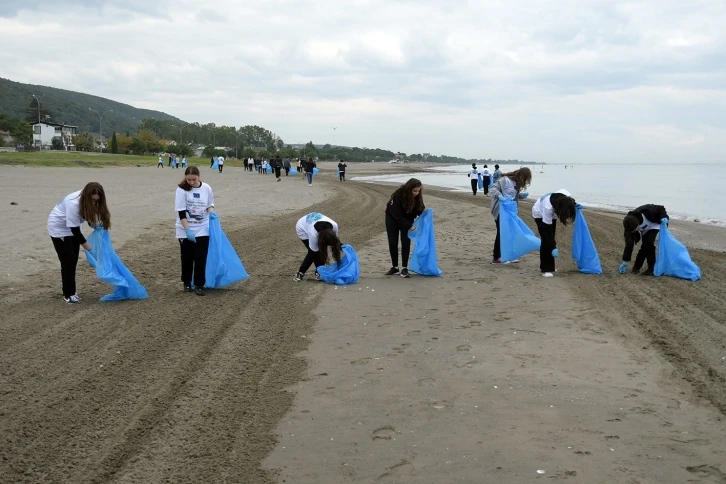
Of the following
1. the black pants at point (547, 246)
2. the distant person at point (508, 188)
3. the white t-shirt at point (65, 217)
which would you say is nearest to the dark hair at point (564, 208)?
the black pants at point (547, 246)

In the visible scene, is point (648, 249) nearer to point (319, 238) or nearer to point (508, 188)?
point (508, 188)

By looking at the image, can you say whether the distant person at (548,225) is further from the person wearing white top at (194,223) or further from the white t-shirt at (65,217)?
the white t-shirt at (65,217)

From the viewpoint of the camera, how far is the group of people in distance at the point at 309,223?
7.88m

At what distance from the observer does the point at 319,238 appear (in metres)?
9.02

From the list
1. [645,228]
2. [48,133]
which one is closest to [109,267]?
[645,228]

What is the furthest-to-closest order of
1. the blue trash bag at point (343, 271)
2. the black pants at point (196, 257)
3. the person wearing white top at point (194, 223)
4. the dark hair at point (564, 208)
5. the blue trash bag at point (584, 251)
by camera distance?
1. the blue trash bag at point (584, 251)
2. the dark hair at point (564, 208)
3. the blue trash bag at point (343, 271)
4. the black pants at point (196, 257)
5. the person wearing white top at point (194, 223)

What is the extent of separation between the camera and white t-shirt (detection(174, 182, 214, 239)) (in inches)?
325

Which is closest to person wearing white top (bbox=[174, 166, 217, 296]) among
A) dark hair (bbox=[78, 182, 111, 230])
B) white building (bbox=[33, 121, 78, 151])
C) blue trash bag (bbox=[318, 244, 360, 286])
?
dark hair (bbox=[78, 182, 111, 230])

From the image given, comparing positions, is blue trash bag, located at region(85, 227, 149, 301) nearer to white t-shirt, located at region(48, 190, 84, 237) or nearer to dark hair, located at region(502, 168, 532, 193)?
white t-shirt, located at region(48, 190, 84, 237)

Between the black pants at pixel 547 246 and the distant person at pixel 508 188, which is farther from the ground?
the distant person at pixel 508 188

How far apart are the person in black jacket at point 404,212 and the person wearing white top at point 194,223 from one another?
262 cm

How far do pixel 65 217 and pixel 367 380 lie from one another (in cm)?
453

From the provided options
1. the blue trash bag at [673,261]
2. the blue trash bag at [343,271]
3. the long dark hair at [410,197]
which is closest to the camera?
the blue trash bag at [343,271]

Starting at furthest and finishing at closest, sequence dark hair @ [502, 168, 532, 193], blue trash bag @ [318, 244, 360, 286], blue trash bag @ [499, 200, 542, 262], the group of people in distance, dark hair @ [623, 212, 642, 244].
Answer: dark hair @ [502, 168, 532, 193] < blue trash bag @ [499, 200, 542, 262] < dark hair @ [623, 212, 642, 244] < blue trash bag @ [318, 244, 360, 286] < the group of people in distance
